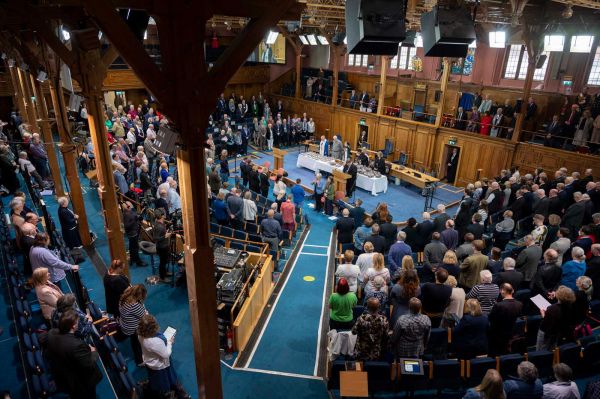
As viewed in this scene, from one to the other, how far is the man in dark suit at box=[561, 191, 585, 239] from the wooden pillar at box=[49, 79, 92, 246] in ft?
35.7

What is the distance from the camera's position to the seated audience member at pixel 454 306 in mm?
5543

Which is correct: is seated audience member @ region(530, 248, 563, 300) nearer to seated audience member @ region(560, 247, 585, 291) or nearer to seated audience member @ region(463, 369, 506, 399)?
seated audience member @ region(560, 247, 585, 291)

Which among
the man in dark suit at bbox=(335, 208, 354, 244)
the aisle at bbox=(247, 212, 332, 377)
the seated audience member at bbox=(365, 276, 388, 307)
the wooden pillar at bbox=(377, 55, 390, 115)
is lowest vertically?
the aisle at bbox=(247, 212, 332, 377)

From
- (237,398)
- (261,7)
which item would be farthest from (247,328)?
(261,7)

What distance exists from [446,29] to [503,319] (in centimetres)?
410

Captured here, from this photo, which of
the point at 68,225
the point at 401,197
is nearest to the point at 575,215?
the point at 401,197

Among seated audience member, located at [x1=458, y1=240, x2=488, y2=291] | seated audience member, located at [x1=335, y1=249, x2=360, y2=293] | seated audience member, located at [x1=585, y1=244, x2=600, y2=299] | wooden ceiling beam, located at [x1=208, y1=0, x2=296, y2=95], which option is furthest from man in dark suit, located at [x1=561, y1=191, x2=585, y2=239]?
wooden ceiling beam, located at [x1=208, y1=0, x2=296, y2=95]

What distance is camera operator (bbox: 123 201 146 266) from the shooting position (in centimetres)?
789

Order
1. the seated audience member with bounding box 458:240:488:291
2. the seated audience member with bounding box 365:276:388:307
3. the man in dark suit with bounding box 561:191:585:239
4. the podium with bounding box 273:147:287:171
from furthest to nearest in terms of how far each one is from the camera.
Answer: the podium with bounding box 273:147:287:171 → the man in dark suit with bounding box 561:191:585:239 → the seated audience member with bounding box 458:240:488:291 → the seated audience member with bounding box 365:276:388:307

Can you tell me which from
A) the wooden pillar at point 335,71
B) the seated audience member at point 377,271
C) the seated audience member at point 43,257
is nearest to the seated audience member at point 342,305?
the seated audience member at point 377,271

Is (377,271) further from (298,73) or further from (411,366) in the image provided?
(298,73)

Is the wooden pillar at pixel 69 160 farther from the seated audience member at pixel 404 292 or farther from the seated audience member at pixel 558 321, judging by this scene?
the seated audience member at pixel 558 321

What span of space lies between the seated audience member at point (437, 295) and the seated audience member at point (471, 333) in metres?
0.36

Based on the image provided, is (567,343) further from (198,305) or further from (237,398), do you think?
(198,305)
